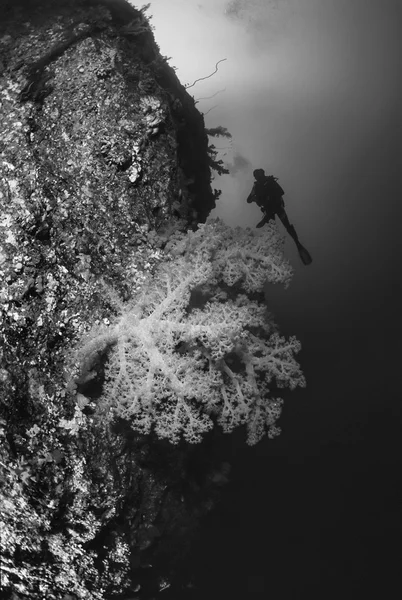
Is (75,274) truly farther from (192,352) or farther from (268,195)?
(268,195)

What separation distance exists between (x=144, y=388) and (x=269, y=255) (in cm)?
147

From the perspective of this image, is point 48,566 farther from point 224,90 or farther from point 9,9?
point 224,90

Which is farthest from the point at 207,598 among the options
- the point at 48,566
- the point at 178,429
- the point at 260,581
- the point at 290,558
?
the point at 178,429

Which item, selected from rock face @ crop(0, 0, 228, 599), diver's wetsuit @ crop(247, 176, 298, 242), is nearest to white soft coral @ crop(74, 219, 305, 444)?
rock face @ crop(0, 0, 228, 599)

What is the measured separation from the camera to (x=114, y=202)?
2.82m

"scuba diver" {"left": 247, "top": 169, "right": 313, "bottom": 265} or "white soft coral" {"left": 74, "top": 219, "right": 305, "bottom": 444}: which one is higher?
"scuba diver" {"left": 247, "top": 169, "right": 313, "bottom": 265}

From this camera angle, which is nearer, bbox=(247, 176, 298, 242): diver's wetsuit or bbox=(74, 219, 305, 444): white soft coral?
bbox=(74, 219, 305, 444): white soft coral

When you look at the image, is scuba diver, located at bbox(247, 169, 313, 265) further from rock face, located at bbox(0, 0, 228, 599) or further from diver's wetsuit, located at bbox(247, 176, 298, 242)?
rock face, located at bbox(0, 0, 228, 599)

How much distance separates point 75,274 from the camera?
2.60 m

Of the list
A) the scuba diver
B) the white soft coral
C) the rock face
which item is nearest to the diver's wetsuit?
the scuba diver

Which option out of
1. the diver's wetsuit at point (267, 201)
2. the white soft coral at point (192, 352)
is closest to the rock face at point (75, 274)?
the white soft coral at point (192, 352)

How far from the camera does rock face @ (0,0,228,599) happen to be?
2.38 meters

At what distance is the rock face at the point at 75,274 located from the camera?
7.82 ft

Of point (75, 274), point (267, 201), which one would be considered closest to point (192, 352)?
point (75, 274)
